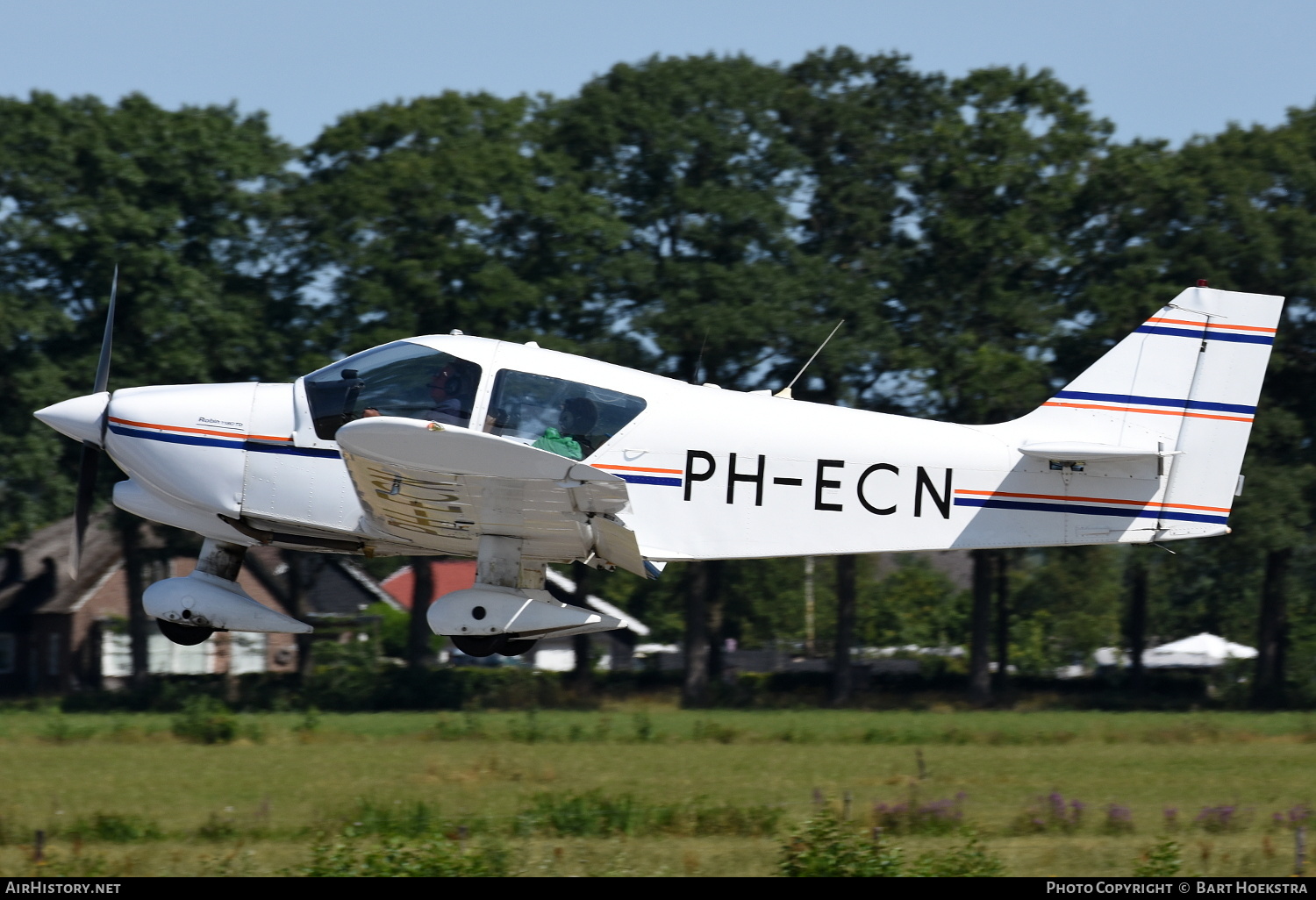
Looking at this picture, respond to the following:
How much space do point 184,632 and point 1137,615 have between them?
29.6m

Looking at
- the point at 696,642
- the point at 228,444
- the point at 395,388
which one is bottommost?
the point at 696,642

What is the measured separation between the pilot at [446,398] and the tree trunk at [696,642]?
2108cm

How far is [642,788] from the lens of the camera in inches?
647

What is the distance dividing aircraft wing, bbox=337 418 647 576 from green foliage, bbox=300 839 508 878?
6.97 feet

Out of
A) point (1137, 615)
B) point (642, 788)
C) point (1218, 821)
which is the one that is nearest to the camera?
point (1218, 821)

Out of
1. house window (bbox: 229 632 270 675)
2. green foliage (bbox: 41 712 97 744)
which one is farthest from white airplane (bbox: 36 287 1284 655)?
house window (bbox: 229 632 270 675)

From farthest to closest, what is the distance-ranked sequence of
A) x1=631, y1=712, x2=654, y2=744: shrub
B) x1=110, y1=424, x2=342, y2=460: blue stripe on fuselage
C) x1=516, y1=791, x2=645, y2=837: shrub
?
x1=631, y1=712, x2=654, y2=744: shrub, x1=516, y1=791, x2=645, y2=837: shrub, x1=110, y1=424, x2=342, y2=460: blue stripe on fuselage

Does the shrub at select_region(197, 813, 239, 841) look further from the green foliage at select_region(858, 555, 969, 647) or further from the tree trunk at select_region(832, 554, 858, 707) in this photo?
the green foliage at select_region(858, 555, 969, 647)

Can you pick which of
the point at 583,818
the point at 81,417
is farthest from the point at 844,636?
the point at 81,417

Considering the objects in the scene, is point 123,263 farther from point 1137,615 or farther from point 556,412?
point 1137,615

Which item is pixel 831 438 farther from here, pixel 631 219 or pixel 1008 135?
pixel 1008 135

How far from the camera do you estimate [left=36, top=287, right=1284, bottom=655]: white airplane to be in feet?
29.8

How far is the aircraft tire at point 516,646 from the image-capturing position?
30.9 feet
